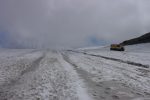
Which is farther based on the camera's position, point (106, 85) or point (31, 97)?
point (106, 85)

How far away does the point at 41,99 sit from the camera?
16.6ft

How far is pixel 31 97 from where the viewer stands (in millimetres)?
5230

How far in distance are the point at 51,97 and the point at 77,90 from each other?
3.77 feet

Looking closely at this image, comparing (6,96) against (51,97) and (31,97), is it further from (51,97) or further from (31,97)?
(51,97)

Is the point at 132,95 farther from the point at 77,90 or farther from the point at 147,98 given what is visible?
the point at 77,90

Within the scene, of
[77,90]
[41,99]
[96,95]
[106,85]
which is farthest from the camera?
[106,85]

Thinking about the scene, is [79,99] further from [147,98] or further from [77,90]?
[147,98]

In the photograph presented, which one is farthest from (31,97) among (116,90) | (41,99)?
(116,90)

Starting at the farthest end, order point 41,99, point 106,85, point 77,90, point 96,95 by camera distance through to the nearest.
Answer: point 106,85
point 77,90
point 96,95
point 41,99

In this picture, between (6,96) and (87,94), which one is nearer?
(6,96)

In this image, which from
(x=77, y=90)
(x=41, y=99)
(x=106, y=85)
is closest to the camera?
(x=41, y=99)

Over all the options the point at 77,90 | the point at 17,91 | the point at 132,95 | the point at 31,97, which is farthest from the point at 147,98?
the point at 17,91

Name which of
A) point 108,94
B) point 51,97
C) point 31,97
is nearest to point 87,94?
point 108,94

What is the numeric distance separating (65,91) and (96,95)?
106cm
